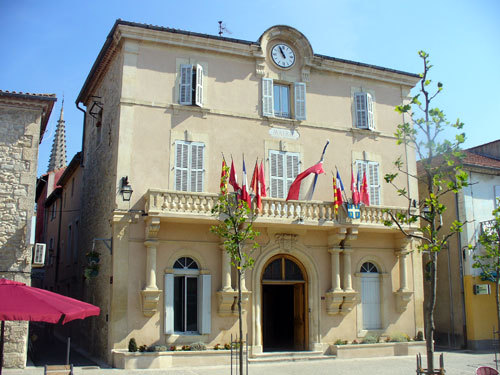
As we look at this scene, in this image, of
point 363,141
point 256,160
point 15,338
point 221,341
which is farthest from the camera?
point 363,141

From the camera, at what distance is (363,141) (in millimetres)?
20688

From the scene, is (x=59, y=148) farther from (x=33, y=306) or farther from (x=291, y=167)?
(x=33, y=306)

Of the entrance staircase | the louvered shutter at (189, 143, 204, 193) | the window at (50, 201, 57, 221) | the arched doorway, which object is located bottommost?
the entrance staircase

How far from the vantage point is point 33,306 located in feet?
29.5

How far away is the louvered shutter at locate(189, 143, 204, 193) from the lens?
17.8m

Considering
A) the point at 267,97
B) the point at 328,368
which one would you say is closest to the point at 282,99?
the point at 267,97

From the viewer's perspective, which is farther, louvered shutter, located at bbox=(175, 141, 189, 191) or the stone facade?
louvered shutter, located at bbox=(175, 141, 189, 191)

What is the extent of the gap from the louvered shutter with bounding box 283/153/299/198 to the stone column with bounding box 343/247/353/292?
297cm

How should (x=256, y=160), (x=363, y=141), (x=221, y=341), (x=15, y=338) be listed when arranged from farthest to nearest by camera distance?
(x=363, y=141) → (x=256, y=160) → (x=221, y=341) → (x=15, y=338)

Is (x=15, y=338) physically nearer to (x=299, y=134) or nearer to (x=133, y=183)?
(x=133, y=183)

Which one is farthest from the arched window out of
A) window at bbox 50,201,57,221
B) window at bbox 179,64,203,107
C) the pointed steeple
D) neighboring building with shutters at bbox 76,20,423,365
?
the pointed steeple

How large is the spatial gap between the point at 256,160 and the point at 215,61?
369 cm

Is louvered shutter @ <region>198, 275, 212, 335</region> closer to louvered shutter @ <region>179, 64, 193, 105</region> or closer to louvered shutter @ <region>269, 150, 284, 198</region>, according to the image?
louvered shutter @ <region>269, 150, 284, 198</region>

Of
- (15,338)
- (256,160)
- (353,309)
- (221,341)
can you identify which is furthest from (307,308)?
(15,338)
